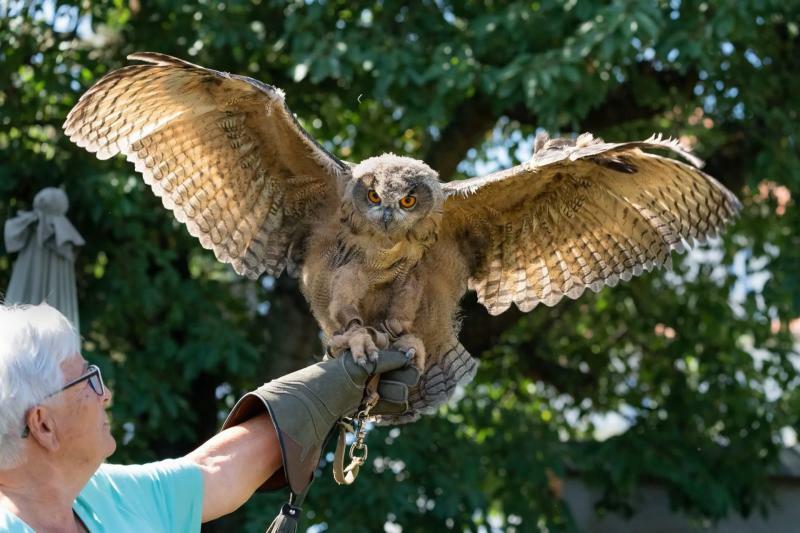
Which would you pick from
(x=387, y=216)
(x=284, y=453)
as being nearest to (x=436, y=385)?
(x=387, y=216)

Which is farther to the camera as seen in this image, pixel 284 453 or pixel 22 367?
pixel 284 453

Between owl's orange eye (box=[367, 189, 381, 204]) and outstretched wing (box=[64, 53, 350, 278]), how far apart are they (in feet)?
0.40

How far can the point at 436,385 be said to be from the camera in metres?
3.16

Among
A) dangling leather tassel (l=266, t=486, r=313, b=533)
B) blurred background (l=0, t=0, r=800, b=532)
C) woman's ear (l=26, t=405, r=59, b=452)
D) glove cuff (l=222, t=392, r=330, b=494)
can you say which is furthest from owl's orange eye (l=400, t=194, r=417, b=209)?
blurred background (l=0, t=0, r=800, b=532)

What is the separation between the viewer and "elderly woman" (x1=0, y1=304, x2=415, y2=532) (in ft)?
7.54

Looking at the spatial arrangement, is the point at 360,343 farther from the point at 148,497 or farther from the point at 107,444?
the point at 107,444

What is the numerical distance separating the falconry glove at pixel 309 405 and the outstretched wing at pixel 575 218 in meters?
0.53

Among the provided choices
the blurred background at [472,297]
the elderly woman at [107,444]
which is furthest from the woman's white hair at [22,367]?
the blurred background at [472,297]

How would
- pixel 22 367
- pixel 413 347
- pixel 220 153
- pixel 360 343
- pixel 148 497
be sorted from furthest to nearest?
pixel 220 153 → pixel 413 347 → pixel 360 343 → pixel 148 497 → pixel 22 367

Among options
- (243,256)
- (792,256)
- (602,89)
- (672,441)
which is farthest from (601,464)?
(243,256)

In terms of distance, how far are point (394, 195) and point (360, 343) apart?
43 cm

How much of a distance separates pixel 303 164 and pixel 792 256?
147 inches

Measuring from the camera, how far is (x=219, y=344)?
20.5 feet

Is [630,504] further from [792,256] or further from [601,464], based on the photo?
[792,256]
